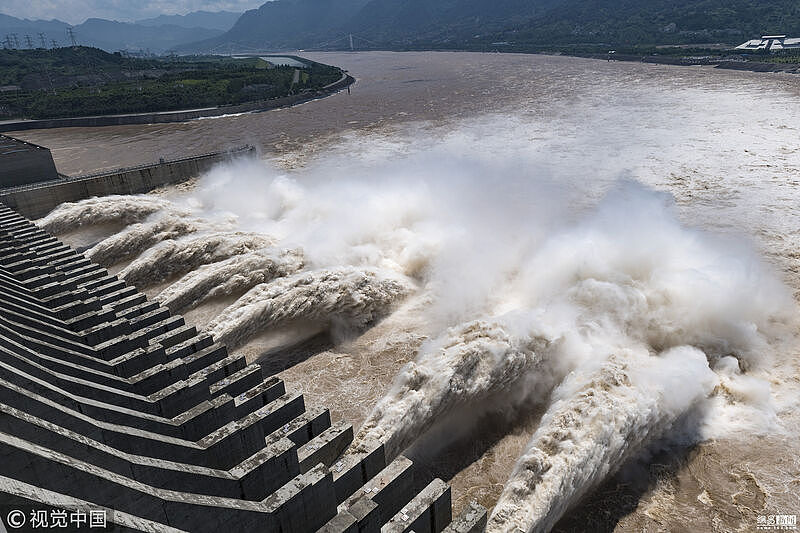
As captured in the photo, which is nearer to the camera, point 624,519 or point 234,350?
point 624,519

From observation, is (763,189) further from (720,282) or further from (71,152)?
(71,152)

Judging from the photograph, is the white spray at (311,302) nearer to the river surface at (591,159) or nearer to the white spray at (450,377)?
the river surface at (591,159)

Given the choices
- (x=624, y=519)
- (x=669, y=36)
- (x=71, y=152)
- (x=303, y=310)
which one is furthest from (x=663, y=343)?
(x=669, y=36)

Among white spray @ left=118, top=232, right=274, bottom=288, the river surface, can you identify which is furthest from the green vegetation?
white spray @ left=118, top=232, right=274, bottom=288

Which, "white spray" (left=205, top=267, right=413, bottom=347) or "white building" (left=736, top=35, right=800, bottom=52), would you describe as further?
"white building" (left=736, top=35, right=800, bottom=52)

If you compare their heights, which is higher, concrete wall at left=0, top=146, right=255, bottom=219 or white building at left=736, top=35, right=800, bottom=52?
white building at left=736, top=35, right=800, bottom=52

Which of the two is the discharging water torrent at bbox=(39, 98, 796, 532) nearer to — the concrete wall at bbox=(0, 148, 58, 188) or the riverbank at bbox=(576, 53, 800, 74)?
the concrete wall at bbox=(0, 148, 58, 188)

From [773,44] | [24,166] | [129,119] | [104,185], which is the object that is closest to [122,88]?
[129,119]
